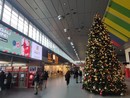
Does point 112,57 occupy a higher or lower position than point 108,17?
lower

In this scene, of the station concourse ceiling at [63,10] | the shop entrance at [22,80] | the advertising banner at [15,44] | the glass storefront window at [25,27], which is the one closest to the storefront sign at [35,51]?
the advertising banner at [15,44]

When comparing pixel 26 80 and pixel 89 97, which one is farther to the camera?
pixel 26 80

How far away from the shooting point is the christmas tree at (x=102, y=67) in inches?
328

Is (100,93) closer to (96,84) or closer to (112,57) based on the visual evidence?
(96,84)

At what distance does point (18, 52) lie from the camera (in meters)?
11.1

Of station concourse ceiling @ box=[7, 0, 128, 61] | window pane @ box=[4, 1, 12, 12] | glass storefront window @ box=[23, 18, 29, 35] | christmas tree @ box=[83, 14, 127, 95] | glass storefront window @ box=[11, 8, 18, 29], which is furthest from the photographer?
glass storefront window @ box=[23, 18, 29, 35]

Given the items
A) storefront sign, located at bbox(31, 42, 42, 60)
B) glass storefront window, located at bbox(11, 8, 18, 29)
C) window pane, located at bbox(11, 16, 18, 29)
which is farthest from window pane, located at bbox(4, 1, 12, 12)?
storefront sign, located at bbox(31, 42, 42, 60)

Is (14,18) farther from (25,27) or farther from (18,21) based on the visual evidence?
(25,27)

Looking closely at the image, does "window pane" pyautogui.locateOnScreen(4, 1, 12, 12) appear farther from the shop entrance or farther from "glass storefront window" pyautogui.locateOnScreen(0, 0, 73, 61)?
the shop entrance

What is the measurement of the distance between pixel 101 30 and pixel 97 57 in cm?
183

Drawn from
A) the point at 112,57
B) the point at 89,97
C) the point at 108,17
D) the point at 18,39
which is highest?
the point at 108,17

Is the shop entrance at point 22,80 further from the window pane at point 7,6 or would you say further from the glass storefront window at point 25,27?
the window pane at point 7,6

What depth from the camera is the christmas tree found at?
8.34 meters

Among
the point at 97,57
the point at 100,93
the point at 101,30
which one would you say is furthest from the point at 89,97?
the point at 101,30
